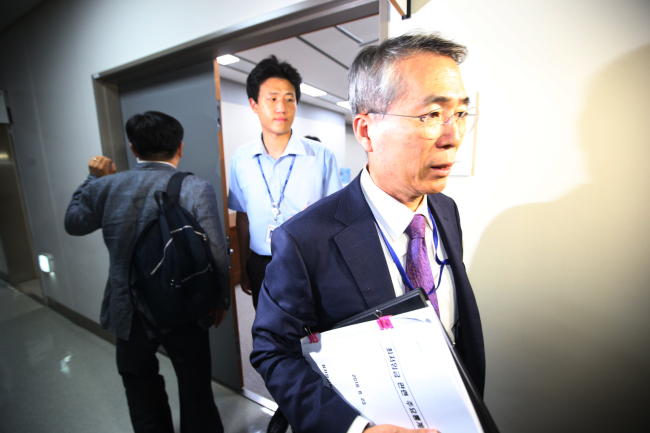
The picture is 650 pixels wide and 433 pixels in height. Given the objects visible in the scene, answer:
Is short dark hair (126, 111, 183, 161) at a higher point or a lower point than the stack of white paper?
higher

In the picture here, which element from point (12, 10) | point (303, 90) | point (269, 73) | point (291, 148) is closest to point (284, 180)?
point (291, 148)

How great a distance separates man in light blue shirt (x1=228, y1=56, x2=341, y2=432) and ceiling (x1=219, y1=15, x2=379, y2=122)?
0.61m

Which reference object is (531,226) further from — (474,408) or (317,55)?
(317,55)

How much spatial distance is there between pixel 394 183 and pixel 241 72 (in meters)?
4.08

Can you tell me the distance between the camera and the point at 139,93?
206 cm

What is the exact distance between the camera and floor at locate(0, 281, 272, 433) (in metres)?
1.26

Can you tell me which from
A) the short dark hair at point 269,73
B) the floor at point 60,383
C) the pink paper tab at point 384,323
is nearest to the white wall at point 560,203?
the short dark hair at point 269,73

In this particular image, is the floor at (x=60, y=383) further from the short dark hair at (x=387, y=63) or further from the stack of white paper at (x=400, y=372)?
the short dark hair at (x=387, y=63)

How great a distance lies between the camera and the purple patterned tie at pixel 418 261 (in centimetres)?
82

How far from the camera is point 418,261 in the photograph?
2.72 feet

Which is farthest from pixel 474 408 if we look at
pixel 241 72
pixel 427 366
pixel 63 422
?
pixel 241 72

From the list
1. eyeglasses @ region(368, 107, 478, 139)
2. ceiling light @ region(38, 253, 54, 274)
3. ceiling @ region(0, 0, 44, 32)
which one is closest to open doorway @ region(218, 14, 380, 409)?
eyeglasses @ region(368, 107, 478, 139)

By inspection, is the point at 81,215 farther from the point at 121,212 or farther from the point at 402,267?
the point at 402,267

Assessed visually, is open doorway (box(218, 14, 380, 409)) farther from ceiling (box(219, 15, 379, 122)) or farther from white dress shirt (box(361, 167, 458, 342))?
white dress shirt (box(361, 167, 458, 342))
